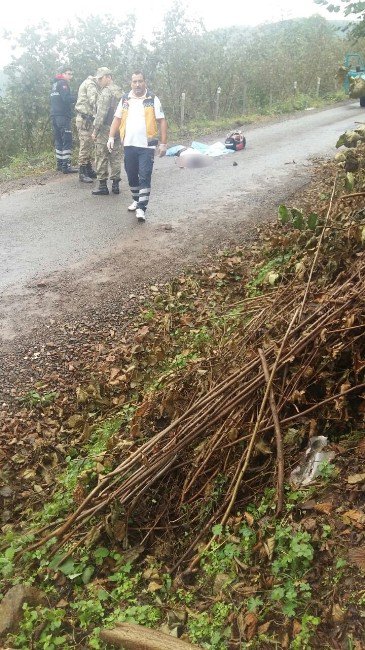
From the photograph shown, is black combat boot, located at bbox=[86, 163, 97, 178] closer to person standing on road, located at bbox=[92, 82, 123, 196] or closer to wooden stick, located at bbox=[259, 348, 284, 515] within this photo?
person standing on road, located at bbox=[92, 82, 123, 196]

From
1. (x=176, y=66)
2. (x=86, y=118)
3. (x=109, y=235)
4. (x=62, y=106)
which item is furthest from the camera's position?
(x=176, y=66)

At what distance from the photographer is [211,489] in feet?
10.4

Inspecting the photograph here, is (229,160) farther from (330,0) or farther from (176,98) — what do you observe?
(176,98)

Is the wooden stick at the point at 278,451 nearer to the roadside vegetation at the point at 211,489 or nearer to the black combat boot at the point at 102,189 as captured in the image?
the roadside vegetation at the point at 211,489

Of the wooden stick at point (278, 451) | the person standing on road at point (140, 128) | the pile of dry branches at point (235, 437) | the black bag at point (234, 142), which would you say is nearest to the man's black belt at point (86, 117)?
the person standing on road at point (140, 128)

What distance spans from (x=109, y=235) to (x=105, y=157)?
238cm

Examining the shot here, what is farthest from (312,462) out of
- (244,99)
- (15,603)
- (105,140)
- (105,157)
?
(244,99)

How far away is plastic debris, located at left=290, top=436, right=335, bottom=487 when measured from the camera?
9.82 feet

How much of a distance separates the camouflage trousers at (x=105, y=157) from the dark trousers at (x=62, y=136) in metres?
1.75

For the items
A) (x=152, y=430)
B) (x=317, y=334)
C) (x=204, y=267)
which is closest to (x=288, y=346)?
(x=317, y=334)

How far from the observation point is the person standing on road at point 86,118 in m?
9.43

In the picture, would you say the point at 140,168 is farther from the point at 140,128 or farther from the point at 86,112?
the point at 86,112

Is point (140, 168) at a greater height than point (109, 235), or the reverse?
point (140, 168)

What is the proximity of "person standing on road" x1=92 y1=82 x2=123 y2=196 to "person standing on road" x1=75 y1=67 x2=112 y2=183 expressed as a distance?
40 centimetres
